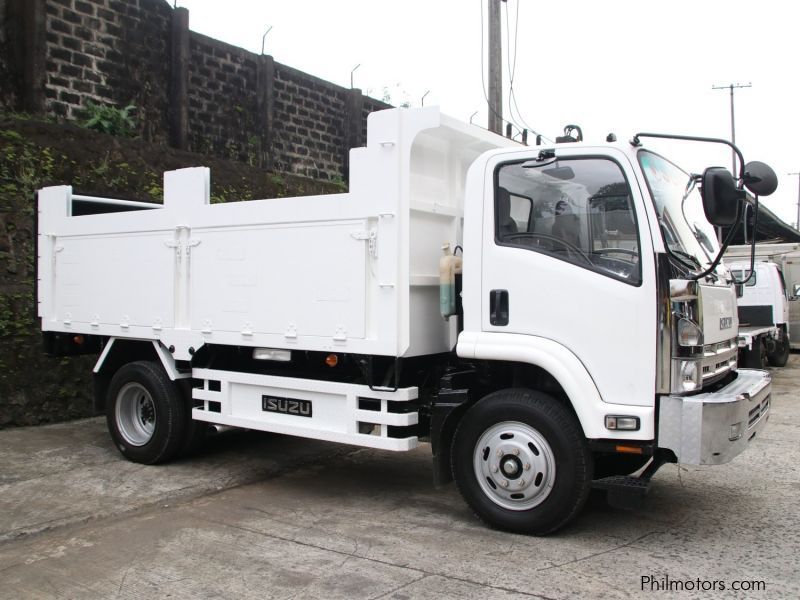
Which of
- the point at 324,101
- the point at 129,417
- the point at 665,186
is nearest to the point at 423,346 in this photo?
the point at 665,186

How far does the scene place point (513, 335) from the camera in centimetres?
492

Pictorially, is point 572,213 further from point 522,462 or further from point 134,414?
point 134,414

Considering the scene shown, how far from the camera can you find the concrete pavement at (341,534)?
418 centimetres

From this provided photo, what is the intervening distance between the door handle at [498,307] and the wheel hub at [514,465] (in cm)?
66

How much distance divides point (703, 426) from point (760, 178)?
1485 mm

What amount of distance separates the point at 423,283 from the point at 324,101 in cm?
1171

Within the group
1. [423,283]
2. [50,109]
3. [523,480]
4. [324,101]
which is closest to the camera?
[523,480]

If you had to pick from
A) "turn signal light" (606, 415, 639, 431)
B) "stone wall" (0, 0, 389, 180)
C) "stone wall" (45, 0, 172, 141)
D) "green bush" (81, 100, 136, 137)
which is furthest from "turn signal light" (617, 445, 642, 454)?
"stone wall" (45, 0, 172, 141)

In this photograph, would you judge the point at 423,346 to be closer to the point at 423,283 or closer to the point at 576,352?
the point at 423,283

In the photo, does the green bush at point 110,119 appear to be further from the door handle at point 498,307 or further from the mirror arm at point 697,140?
the mirror arm at point 697,140

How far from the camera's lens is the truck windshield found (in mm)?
4734

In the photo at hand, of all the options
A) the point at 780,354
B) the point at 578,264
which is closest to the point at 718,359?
the point at 578,264

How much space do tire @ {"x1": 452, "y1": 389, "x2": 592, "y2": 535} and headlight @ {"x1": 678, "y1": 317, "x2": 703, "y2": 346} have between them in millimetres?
828

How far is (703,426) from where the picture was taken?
14.2ft
